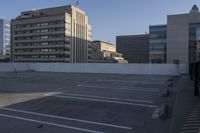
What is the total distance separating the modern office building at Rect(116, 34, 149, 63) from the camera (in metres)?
136

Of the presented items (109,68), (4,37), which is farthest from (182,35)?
(4,37)

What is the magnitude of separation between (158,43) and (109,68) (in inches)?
1612

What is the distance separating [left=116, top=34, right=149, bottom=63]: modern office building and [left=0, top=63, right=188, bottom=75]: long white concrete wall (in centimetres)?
8636

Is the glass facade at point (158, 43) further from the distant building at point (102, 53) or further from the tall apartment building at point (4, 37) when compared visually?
the tall apartment building at point (4, 37)

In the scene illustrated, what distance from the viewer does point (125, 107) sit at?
12.9 metres

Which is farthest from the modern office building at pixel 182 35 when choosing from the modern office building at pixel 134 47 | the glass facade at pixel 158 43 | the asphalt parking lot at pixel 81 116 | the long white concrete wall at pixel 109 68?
the asphalt parking lot at pixel 81 116

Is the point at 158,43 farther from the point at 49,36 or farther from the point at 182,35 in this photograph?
the point at 49,36

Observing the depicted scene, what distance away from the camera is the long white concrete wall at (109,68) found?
43531 mm

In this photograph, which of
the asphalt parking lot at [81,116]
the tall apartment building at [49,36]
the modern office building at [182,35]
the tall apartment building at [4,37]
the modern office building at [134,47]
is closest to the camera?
the asphalt parking lot at [81,116]

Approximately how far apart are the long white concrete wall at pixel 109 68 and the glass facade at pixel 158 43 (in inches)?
1539

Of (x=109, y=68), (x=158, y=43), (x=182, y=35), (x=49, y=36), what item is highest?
(x=49, y=36)

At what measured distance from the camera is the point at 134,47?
13888cm

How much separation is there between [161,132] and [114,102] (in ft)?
20.0

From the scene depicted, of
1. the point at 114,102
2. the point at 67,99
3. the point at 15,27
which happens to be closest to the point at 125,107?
the point at 114,102
